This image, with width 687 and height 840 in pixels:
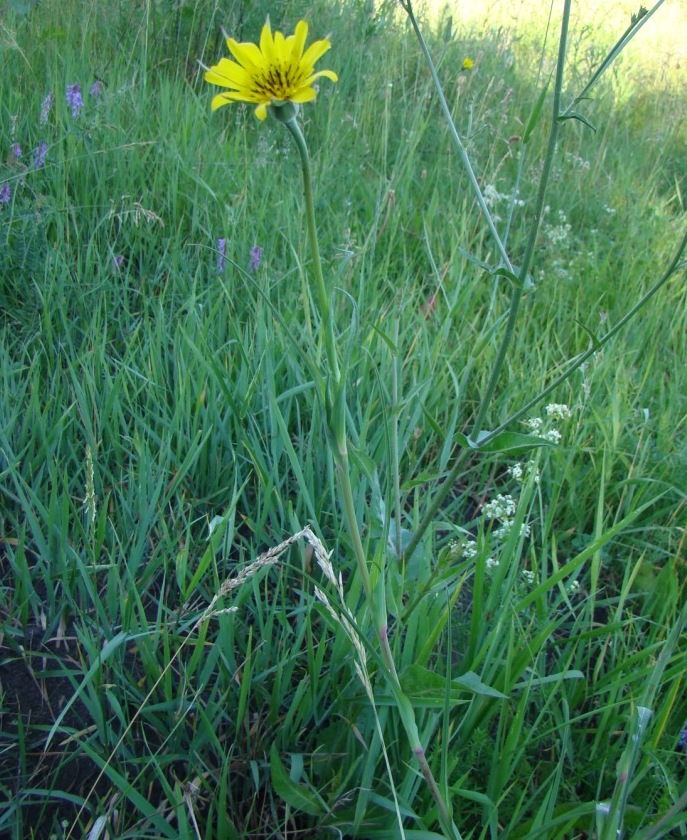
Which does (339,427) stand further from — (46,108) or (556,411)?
(46,108)

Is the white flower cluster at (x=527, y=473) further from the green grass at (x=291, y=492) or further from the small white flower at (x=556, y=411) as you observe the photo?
the small white flower at (x=556, y=411)

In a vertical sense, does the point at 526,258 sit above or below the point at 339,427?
above

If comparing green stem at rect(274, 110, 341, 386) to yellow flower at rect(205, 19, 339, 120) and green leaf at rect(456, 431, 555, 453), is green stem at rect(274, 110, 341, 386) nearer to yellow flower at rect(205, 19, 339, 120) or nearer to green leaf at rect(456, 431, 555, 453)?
yellow flower at rect(205, 19, 339, 120)

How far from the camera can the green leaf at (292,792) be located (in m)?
0.94

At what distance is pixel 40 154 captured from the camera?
2.02 m

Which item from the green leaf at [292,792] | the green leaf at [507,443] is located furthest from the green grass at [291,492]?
the green leaf at [507,443]

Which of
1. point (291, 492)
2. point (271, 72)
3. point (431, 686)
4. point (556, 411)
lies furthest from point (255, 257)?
point (431, 686)

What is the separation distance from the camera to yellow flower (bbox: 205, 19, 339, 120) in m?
0.77

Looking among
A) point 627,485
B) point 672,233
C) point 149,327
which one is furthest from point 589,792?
point 672,233

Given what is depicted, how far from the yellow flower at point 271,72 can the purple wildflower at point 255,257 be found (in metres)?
1.03

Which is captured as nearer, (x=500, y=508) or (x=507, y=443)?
(x=507, y=443)

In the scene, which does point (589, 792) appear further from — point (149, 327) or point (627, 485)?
point (149, 327)

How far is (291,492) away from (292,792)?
0.62 m

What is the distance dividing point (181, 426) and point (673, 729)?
40.8 inches
